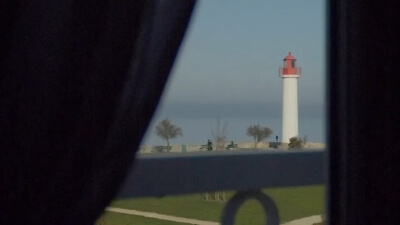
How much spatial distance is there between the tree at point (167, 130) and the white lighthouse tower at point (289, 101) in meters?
0.31

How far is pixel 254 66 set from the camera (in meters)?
1.61

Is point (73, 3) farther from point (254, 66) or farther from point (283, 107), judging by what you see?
point (283, 107)

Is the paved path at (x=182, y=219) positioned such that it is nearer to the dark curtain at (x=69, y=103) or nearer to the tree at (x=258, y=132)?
the tree at (x=258, y=132)

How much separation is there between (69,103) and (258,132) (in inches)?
25.6

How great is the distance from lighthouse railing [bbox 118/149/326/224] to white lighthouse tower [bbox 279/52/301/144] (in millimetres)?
53

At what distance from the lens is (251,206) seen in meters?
1.75

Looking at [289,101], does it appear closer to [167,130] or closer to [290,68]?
[290,68]

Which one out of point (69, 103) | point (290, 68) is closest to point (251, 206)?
point (290, 68)

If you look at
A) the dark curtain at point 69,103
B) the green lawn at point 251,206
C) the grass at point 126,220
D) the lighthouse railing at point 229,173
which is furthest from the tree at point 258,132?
the dark curtain at point 69,103
